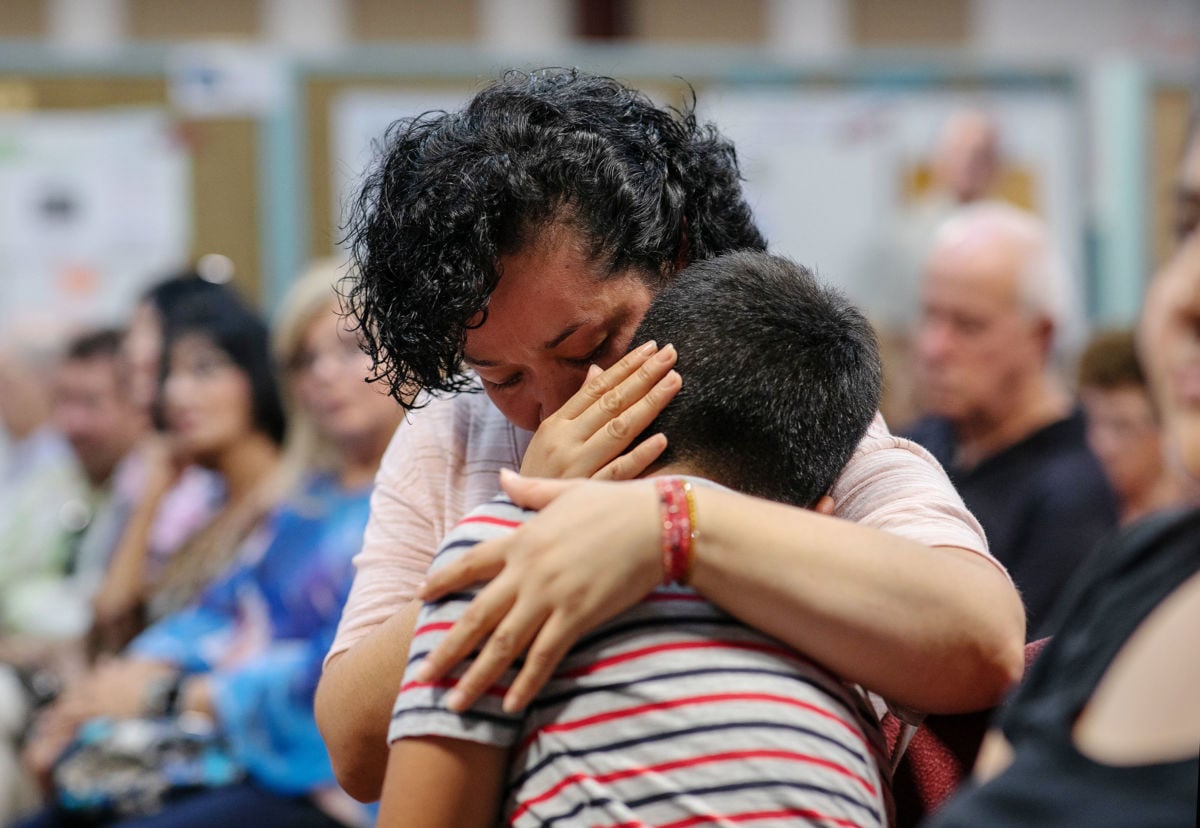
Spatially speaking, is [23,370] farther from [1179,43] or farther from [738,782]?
[1179,43]

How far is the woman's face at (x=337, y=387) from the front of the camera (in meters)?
2.99

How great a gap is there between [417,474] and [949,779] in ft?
1.98

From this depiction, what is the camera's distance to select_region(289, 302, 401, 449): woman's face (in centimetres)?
299

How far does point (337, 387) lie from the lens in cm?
309

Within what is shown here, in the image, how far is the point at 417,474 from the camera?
4.87 feet

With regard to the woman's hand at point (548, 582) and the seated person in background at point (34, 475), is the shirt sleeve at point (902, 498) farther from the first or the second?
the seated person in background at point (34, 475)

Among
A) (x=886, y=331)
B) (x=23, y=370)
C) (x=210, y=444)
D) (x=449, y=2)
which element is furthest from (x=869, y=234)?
(x=449, y=2)

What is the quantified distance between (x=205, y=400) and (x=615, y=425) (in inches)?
104

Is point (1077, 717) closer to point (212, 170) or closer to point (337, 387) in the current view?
point (337, 387)

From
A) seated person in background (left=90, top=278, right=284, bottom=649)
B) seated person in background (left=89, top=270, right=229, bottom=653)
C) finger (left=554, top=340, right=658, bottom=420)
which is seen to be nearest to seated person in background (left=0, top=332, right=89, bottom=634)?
seated person in background (left=89, top=270, right=229, bottom=653)

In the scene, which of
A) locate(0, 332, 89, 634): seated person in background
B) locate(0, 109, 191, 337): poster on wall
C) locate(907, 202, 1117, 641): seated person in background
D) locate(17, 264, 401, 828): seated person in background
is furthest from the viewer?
locate(0, 109, 191, 337): poster on wall

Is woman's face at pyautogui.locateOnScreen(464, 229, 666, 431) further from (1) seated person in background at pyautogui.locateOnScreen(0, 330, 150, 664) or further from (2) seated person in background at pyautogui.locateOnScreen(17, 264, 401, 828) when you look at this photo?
(1) seated person in background at pyautogui.locateOnScreen(0, 330, 150, 664)

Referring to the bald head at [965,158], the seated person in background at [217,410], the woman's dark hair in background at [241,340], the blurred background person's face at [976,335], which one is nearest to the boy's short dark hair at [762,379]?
the blurred background person's face at [976,335]

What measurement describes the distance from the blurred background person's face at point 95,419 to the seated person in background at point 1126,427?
2832 mm
